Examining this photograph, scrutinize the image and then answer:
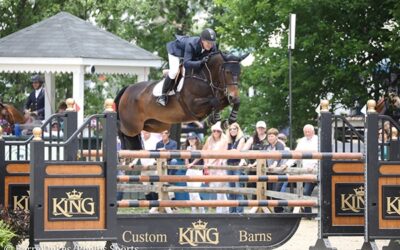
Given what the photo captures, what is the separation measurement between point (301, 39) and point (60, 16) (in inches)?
194

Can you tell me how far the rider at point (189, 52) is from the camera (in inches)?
543

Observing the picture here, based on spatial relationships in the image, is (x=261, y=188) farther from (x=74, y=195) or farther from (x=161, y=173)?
(x=74, y=195)

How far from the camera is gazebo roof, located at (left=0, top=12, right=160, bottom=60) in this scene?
21.6 m

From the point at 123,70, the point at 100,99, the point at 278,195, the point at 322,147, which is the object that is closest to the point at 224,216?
the point at 322,147

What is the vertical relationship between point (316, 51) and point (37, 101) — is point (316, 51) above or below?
above

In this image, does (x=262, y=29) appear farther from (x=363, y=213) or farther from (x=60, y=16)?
(x=363, y=213)

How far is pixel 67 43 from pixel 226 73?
29.6 feet

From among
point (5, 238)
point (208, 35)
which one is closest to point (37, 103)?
point (208, 35)

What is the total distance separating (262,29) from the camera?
2412 cm

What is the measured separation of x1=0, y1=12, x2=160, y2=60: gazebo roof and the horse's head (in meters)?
7.83

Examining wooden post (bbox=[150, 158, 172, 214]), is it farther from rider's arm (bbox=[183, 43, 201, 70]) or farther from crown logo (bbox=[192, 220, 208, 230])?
crown logo (bbox=[192, 220, 208, 230])

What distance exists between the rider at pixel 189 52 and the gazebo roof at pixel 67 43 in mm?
7141

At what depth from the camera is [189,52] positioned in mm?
14055

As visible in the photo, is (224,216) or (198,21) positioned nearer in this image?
(224,216)
